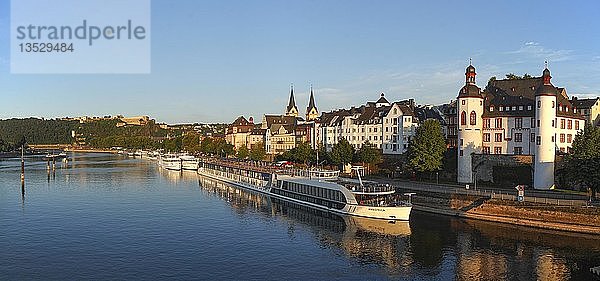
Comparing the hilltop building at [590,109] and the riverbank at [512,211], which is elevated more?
the hilltop building at [590,109]

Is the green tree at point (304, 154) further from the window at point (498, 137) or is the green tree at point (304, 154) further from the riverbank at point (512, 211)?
the riverbank at point (512, 211)

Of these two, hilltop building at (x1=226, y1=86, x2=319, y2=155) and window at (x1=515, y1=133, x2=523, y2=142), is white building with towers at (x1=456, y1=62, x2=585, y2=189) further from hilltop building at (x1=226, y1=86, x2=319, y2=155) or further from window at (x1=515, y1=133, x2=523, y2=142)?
A: hilltop building at (x1=226, y1=86, x2=319, y2=155)

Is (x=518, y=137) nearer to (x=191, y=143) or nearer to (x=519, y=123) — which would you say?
(x=519, y=123)

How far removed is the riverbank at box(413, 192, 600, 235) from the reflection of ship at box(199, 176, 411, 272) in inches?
256

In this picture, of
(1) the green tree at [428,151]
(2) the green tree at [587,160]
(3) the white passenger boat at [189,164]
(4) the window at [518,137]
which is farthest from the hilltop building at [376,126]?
(2) the green tree at [587,160]

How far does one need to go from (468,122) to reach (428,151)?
5791 millimetres

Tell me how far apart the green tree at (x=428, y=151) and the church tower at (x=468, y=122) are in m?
2.33

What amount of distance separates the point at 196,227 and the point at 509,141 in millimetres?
37677

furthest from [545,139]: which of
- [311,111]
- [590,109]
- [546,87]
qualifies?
[311,111]

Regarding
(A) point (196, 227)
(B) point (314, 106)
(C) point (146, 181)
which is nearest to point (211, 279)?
(A) point (196, 227)

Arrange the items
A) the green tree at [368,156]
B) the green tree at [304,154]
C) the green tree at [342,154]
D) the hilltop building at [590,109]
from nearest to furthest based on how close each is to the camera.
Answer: the hilltop building at [590,109]
the green tree at [368,156]
the green tree at [342,154]
the green tree at [304,154]

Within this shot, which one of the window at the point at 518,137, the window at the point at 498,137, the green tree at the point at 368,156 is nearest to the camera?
the window at the point at 518,137

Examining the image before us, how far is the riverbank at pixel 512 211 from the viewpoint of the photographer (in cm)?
4484

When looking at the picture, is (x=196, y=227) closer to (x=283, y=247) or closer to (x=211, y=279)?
(x=283, y=247)
